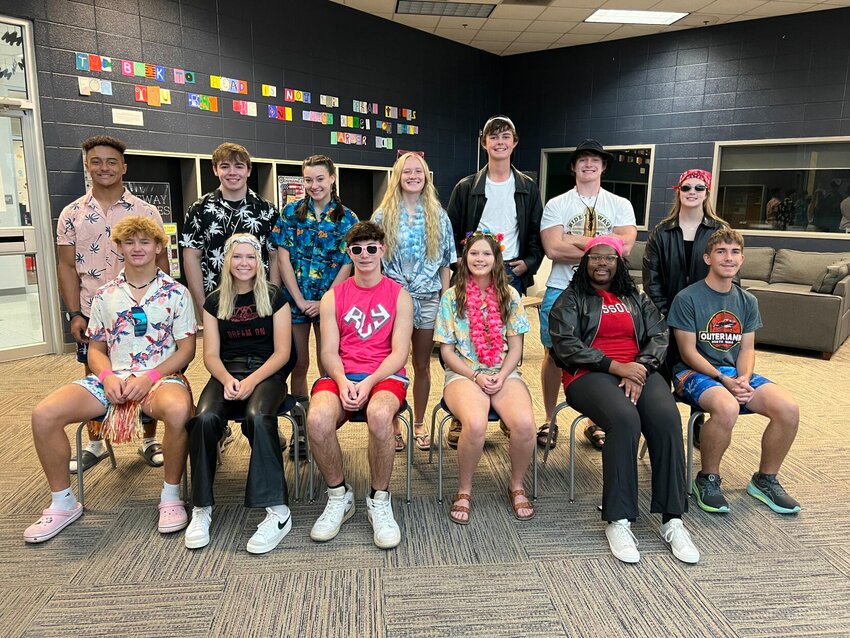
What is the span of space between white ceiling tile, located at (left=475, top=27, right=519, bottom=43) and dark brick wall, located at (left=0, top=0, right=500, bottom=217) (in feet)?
1.35

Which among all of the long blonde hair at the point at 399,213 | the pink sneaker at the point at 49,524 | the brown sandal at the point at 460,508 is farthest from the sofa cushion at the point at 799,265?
the pink sneaker at the point at 49,524

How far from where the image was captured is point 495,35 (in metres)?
7.84

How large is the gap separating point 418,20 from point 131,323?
5979mm

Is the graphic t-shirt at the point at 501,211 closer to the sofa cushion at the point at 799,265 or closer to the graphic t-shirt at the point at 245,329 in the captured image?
the graphic t-shirt at the point at 245,329

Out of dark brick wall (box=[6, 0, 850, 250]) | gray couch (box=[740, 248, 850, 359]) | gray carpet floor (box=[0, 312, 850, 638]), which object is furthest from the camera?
gray couch (box=[740, 248, 850, 359])

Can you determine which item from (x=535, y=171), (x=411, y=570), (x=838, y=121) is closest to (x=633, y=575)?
(x=411, y=570)

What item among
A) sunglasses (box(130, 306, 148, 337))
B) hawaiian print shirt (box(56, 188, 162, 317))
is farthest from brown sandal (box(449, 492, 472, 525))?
hawaiian print shirt (box(56, 188, 162, 317))

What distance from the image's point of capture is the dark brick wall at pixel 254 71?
4.74 meters

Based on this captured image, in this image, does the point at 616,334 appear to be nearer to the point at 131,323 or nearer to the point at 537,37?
the point at 131,323

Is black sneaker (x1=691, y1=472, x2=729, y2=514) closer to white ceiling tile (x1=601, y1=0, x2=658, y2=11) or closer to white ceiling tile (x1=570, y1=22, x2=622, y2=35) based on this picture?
white ceiling tile (x1=601, y1=0, x2=658, y2=11)

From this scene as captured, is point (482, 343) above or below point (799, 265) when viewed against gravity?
below

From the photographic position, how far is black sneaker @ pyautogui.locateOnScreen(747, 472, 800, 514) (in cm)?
259

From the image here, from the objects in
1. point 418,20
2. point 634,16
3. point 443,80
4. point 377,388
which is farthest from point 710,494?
point 443,80

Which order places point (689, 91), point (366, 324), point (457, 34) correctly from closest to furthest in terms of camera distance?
1. point (366, 324)
2. point (689, 91)
3. point (457, 34)
